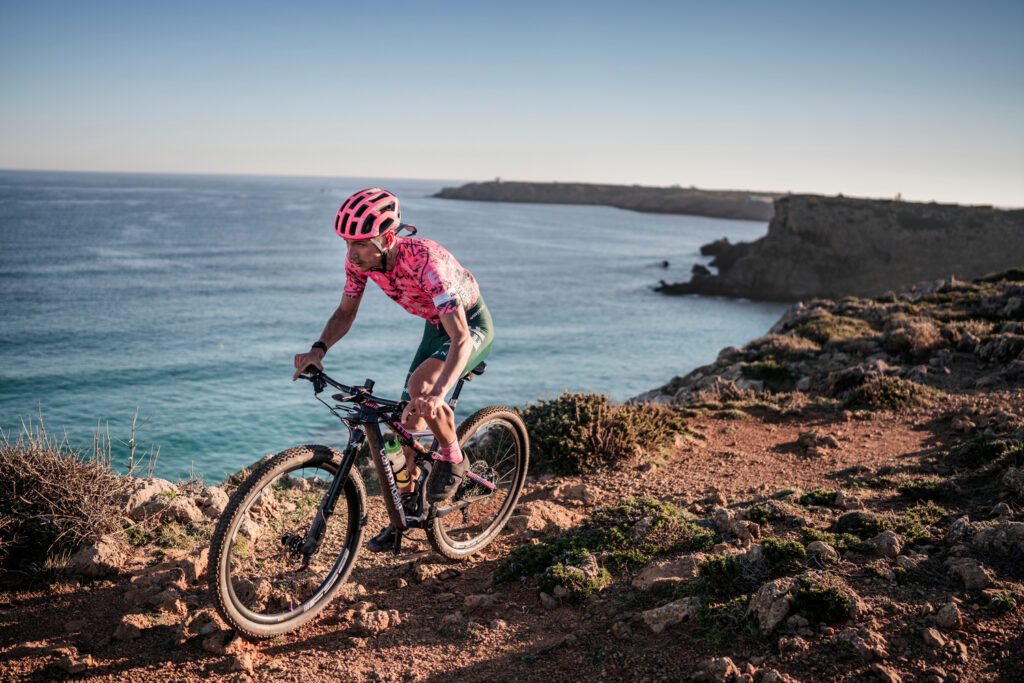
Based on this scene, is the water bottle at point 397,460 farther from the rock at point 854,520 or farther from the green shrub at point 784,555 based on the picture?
the rock at point 854,520

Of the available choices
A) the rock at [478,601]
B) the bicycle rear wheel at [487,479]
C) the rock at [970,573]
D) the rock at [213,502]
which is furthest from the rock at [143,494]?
the rock at [970,573]

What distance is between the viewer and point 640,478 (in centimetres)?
769

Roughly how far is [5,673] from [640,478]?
5.96m

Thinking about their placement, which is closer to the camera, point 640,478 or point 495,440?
point 495,440

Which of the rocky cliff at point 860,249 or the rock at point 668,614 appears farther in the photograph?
the rocky cliff at point 860,249

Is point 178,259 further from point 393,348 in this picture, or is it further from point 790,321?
point 790,321

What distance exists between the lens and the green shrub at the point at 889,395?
1068cm

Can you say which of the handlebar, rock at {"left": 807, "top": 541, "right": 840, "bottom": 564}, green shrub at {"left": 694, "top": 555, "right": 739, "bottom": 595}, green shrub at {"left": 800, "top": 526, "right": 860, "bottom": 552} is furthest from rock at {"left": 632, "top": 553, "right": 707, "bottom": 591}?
the handlebar

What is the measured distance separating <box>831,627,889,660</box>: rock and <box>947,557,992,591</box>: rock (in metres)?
1.01

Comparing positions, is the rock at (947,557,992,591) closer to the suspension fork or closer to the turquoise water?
the suspension fork

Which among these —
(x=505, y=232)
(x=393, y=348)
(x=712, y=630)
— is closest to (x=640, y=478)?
(x=712, y=630)

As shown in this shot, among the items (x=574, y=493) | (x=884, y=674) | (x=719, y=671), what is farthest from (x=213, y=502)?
(x=884, y=674)

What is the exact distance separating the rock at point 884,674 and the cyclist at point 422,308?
2891 millimetres

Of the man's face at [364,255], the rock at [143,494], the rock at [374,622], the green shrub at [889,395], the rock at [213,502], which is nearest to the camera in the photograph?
the man's face at [364,255]
